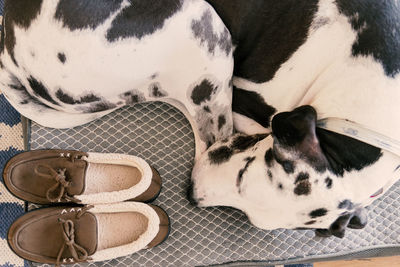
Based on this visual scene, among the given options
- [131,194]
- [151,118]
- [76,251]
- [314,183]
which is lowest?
[76,251]

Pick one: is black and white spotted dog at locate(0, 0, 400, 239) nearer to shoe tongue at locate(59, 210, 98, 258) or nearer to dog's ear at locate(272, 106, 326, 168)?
dog's ear at locate(272, 106, 326, 168)

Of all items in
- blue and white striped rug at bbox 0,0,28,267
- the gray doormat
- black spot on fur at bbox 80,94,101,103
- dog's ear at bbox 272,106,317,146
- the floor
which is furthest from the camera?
the floor

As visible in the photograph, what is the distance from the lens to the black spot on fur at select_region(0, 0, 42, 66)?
47.9 inches

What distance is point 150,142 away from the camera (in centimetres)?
167

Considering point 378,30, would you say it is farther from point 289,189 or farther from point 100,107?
point 100,107

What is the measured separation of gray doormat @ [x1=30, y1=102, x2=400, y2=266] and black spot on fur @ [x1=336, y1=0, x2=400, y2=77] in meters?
0.71

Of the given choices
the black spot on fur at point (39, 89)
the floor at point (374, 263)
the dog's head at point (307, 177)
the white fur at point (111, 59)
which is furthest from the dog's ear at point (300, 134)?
the floor at point (374, 263)

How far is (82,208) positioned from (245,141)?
0.63 metres

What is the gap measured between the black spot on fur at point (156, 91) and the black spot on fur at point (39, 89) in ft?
1.04

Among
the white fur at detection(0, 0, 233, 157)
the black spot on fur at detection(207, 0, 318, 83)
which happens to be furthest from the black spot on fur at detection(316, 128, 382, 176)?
the white fur at detection(0, 0, 233, 157)

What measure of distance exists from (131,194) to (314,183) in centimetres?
65

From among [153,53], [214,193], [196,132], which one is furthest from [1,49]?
[214,193]

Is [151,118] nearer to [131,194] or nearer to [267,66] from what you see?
[131,194]

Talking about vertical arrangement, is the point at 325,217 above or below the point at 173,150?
above
